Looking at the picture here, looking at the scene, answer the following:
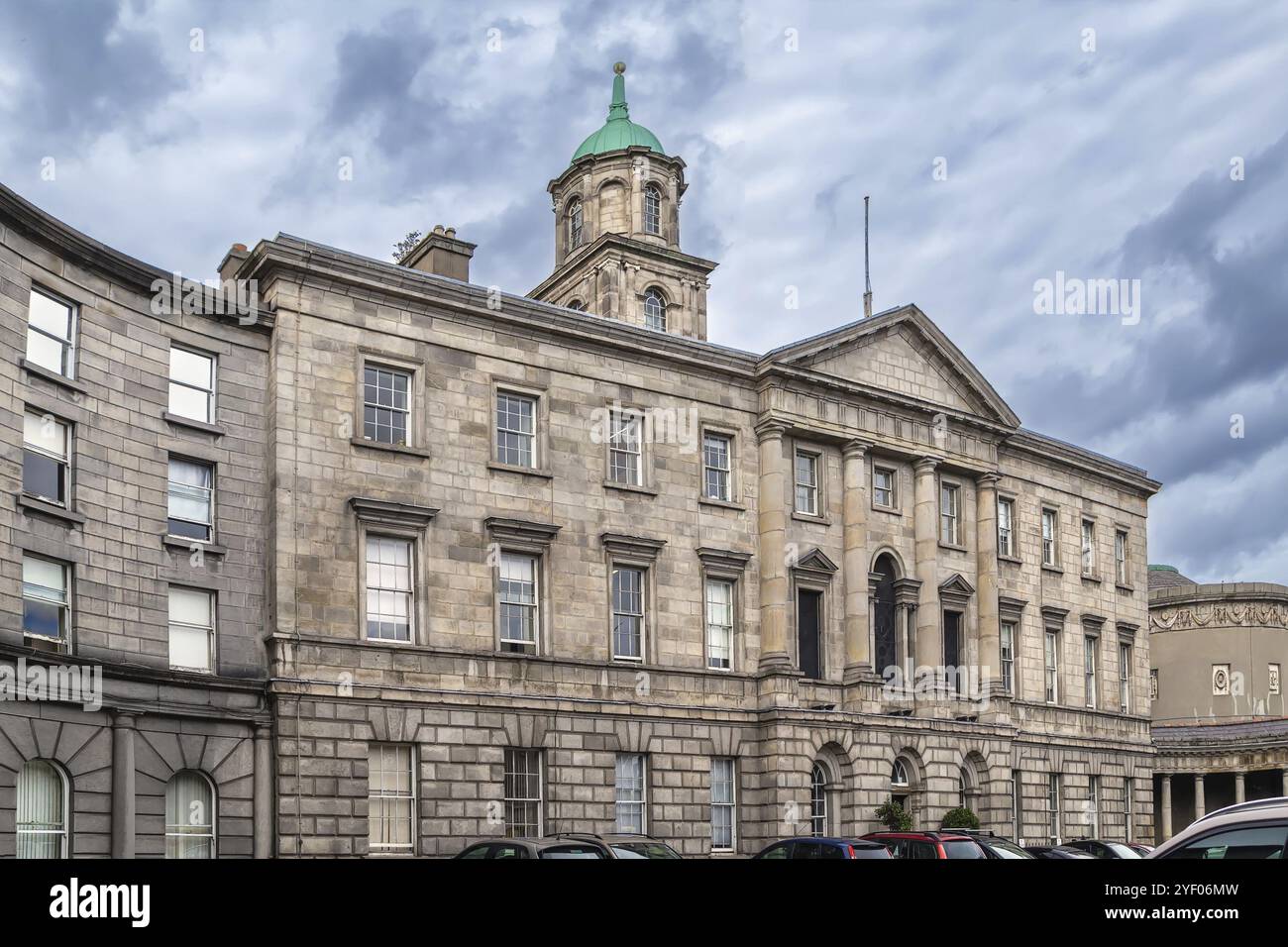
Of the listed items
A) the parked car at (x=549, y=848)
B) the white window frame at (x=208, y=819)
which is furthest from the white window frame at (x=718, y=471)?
the parked car at (x=549, y=848)

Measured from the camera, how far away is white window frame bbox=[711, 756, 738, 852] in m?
38.9

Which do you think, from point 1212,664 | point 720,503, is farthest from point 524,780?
point 1212,664

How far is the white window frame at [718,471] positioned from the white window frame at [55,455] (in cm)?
1717

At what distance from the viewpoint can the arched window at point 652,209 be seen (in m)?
64.1

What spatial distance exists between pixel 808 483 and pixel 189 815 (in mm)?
20182

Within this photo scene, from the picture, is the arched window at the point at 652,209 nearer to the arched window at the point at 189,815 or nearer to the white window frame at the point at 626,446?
the white window frame at the point at 626,446

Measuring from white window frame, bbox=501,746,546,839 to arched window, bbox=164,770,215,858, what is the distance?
23.2 ft

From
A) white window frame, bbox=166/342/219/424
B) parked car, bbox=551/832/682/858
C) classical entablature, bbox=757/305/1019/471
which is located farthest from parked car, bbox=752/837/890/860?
classical entablature, bbox=757/305/1019/471

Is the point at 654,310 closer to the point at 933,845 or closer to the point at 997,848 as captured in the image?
the point at 997,848

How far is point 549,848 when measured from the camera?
22.4 m
